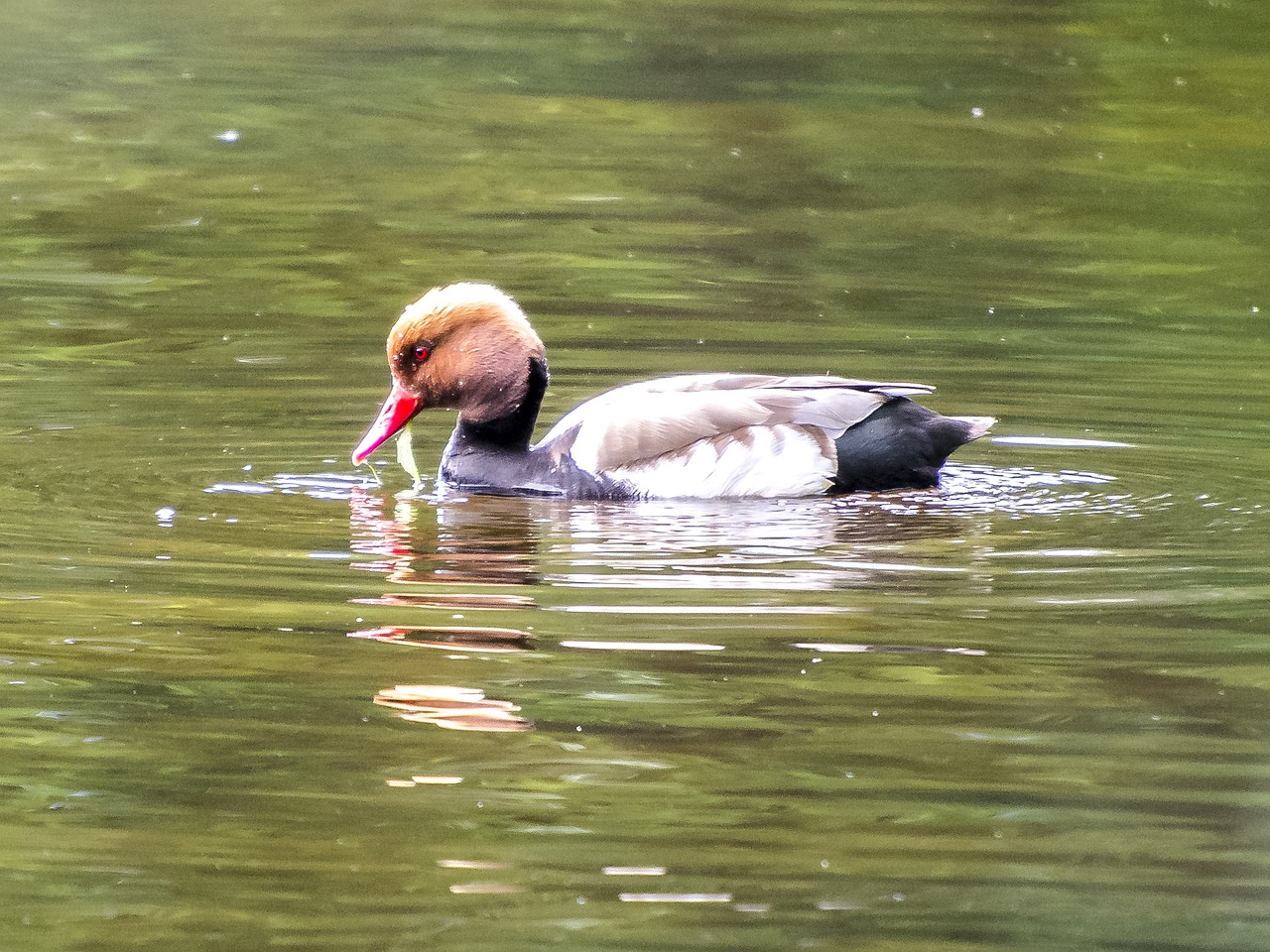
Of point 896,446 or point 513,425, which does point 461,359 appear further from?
point 896,446

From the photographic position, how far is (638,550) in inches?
303

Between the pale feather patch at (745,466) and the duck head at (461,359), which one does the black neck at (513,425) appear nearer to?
the duck head at (461,359)

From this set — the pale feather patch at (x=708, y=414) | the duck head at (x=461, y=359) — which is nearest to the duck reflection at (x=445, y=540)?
the pale feather patch at (x=708, y=414)

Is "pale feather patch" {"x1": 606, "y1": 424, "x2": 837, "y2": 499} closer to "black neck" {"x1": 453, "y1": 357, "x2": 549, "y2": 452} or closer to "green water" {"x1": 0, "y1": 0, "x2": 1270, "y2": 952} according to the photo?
"green water" {"x1": 0, "y1": 0, "x2": 1270, "y2": 952}

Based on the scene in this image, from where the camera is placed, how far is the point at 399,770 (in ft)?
Answer: 18.3

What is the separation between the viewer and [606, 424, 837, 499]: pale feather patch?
8648 millimetres

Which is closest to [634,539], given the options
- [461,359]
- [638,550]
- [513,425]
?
[638,550]

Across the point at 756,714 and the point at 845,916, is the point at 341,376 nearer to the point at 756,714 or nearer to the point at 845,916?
the point at 756,714

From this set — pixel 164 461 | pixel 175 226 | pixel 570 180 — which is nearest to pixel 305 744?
pixel 164 461

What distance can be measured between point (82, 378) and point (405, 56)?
8.71 m

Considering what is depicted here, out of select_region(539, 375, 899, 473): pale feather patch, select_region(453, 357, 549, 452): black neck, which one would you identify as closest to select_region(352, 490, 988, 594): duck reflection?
select_region(539, 375, 899, 473): pale feather patch

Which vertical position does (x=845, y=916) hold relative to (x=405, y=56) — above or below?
below

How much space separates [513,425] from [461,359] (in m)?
0.32

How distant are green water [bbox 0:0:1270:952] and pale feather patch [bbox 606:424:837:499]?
14 centimetres
